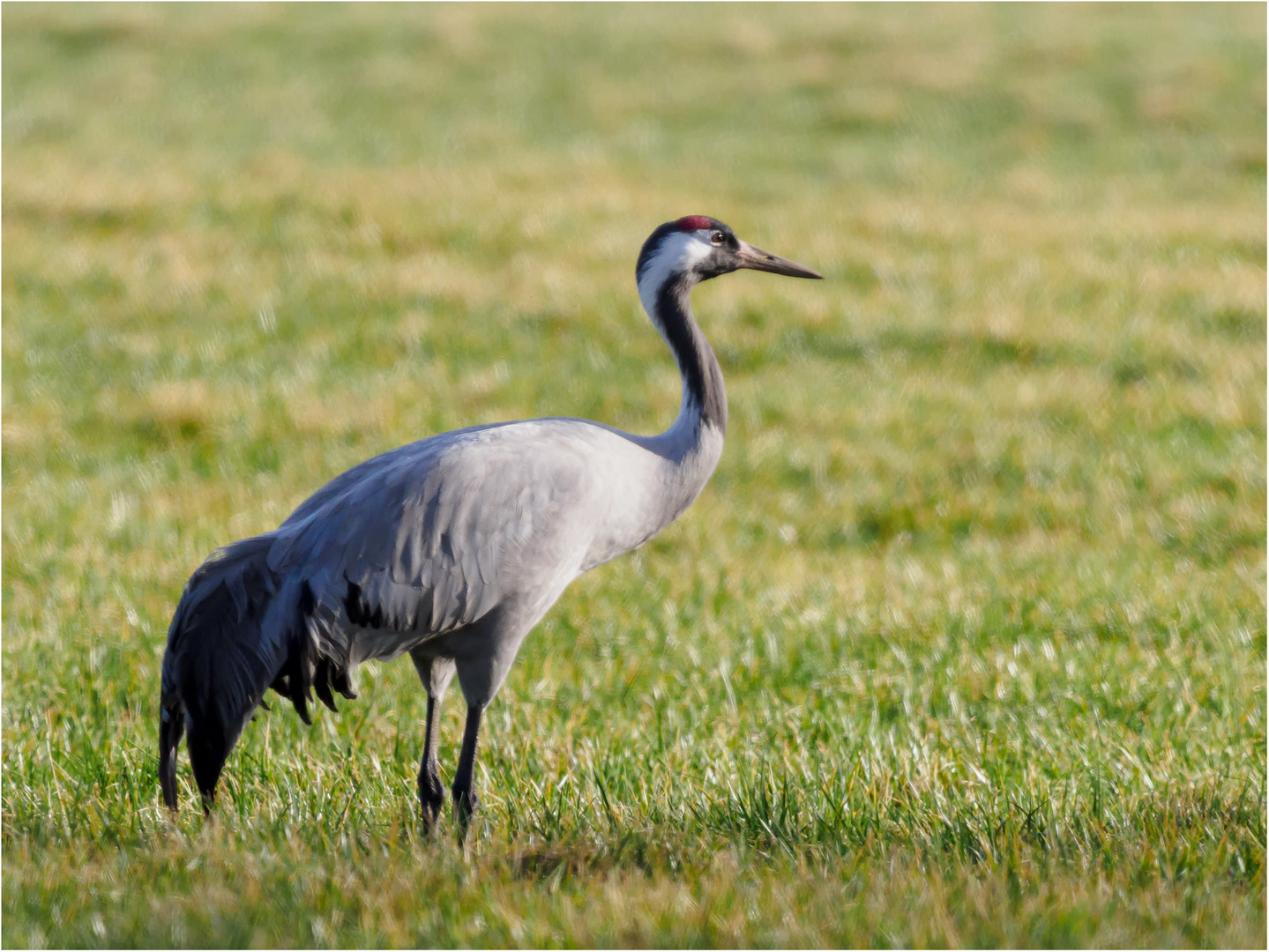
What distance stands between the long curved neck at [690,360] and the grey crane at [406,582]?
0.32 metres

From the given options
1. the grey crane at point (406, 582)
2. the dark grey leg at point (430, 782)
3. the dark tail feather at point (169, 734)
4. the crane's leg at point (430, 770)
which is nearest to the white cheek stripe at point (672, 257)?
the grey crane at point (406, 582)

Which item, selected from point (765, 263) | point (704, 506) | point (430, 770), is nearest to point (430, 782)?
point (430, 770)

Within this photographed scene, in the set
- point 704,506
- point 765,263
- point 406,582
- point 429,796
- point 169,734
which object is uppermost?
point 765,263

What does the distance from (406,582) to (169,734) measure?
2.65 feet

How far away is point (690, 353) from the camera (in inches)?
171

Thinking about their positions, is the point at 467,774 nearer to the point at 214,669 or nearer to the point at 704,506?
the point at 214,669

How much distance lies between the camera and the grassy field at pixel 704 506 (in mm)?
3520

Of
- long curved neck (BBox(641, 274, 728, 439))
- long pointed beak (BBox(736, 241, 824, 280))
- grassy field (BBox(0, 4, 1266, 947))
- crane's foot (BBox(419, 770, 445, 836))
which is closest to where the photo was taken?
grassy field (BBox(0, 4, 1266, 947))

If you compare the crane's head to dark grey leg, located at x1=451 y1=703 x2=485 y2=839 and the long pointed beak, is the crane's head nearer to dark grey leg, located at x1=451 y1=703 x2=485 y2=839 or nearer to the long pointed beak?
the long pointed beak

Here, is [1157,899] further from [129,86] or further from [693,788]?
[129,86]

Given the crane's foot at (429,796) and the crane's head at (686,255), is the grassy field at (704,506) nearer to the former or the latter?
the crane's foot at (429,796)

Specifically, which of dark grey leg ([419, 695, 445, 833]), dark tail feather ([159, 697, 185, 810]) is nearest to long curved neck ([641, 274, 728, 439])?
Answer: dark grey leg ([419, 695, 445, 833])

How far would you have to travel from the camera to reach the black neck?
4320 mm

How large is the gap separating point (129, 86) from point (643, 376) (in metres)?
14.8
